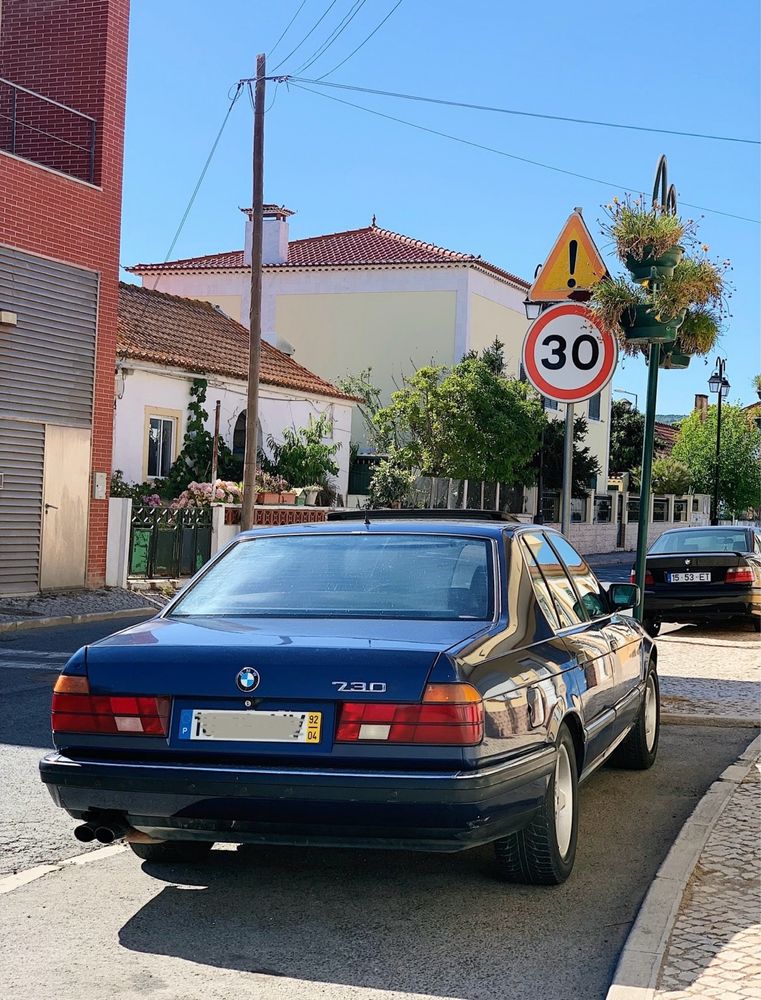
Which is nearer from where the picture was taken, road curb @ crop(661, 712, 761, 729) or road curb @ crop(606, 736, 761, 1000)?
road curb @ crop(606, 736, 761, 1000)

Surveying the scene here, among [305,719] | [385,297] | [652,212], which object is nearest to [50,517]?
[652,212]

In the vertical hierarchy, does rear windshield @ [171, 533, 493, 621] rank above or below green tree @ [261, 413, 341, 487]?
below

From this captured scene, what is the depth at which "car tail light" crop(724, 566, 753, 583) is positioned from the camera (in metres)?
15.9

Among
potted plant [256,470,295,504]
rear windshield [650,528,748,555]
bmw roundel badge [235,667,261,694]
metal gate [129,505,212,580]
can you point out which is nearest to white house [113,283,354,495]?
potted plant [256,470,295,504]

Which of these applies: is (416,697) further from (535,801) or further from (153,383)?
(153,383)

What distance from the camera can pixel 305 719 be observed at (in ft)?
15.2

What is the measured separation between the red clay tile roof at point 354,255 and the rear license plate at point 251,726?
3771cm

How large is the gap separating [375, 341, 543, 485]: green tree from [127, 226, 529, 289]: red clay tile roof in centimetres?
860

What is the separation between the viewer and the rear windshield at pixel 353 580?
209 inches

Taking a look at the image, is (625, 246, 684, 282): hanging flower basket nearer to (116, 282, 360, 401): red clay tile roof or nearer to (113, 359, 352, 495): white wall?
(116, 282, 360, 401): red clay tile roof

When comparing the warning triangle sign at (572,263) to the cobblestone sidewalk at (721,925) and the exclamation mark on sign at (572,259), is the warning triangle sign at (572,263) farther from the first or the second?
the cobblestone sidewalk at (721,925)

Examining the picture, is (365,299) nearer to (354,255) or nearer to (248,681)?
(354,255)

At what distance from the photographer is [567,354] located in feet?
31.8

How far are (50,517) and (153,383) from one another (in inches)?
311
